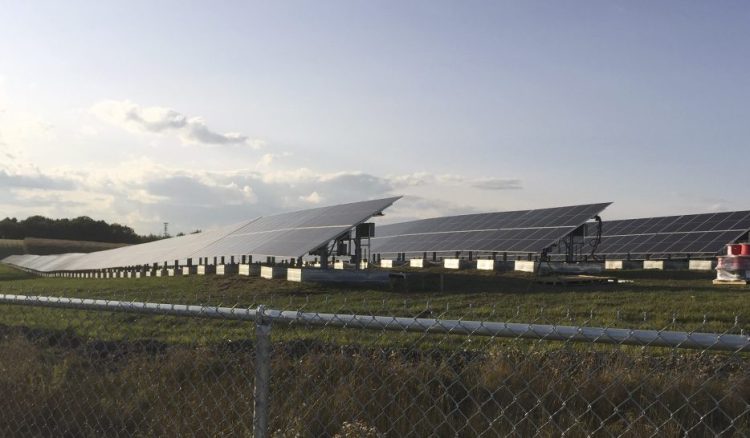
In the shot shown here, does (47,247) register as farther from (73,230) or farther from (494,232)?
(494,232)

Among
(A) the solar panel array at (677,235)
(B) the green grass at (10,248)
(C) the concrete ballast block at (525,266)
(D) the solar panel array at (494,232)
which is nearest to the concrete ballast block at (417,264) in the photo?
(D) the solar panel array at (494,232)

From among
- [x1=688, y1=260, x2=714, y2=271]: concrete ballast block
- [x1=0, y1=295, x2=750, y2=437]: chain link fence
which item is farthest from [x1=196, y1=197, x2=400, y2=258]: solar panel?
[x1=0, y1=295, x2=750, y2=437]: chain link fence

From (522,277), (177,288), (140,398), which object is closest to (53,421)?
(140,398)

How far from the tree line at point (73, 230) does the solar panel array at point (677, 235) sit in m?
88.7

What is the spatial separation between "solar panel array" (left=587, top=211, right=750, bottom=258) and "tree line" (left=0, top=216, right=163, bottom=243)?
88.7m

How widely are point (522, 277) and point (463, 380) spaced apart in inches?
823

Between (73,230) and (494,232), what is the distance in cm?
9741

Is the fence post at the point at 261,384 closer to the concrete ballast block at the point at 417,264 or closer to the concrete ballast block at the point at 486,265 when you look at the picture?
the concrete ballast block at the point at 486,265

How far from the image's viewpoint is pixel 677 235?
38562 mm

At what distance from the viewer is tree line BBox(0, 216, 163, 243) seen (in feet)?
379

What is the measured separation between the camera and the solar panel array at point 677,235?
118ft

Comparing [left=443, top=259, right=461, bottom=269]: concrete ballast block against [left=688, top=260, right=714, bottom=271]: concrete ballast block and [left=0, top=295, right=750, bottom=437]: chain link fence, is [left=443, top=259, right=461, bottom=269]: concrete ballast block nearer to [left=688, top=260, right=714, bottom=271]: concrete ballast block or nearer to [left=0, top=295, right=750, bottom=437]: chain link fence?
[left=688, top=260, right=714, bottom=271]: concrete ballast block

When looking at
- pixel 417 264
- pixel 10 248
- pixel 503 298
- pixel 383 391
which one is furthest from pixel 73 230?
pixel 383 391

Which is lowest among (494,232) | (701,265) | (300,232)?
(701,265)
